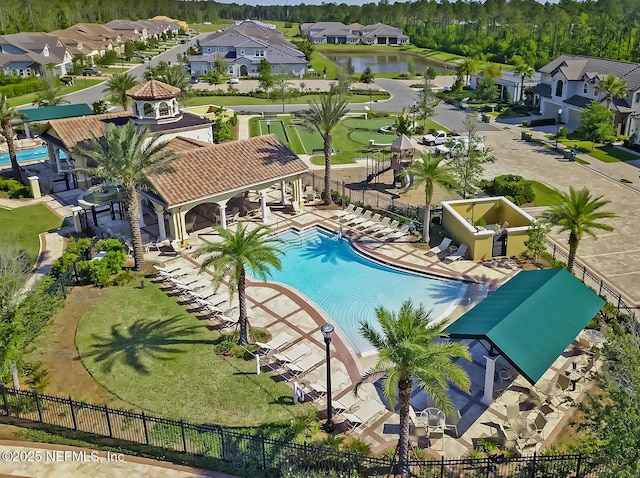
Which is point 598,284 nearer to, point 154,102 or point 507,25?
point 154,102

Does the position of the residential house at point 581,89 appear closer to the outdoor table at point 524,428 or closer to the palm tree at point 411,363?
the outdoor table at point 524,428

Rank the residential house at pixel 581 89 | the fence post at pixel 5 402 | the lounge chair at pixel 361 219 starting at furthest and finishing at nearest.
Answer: the residential house at pixel 581 89, the lounge chair at pixel 361 219, the fence post at pixel 5 402

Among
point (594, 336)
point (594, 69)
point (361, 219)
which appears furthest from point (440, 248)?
point (594, 69)

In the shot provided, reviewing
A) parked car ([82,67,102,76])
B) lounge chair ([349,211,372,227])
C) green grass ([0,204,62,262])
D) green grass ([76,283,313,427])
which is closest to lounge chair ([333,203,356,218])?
lounge chair ([349,211,372,227])

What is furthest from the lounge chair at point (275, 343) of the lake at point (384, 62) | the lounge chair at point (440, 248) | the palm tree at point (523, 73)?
the lake at point (384, 62)

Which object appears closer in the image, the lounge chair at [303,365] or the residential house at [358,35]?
the lounge chair at [303,365]

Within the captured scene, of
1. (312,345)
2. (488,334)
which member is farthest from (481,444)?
(312,345)

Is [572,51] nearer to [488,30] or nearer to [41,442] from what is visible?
[488,30]
